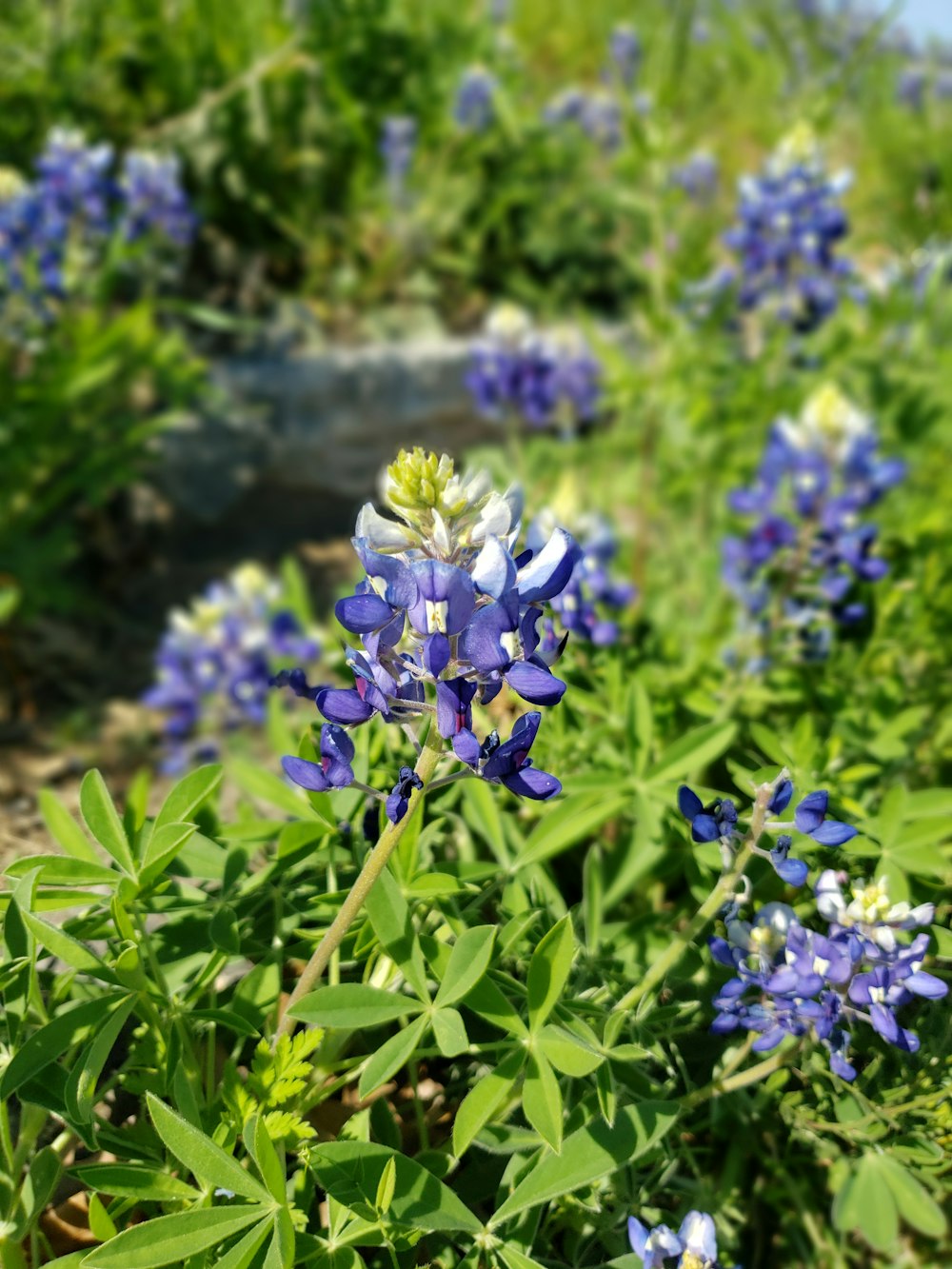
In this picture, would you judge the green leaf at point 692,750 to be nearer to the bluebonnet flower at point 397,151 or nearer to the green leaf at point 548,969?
the green leaf at point 548,969

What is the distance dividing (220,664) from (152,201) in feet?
6.05

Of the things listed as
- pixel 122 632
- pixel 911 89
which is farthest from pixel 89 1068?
pixel 911 89

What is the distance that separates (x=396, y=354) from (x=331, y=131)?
1.24 metres

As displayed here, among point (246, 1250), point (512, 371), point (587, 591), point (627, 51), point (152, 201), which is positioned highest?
point (627, 51)

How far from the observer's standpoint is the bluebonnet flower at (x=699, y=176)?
18.3 ft

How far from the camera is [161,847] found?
1.18m

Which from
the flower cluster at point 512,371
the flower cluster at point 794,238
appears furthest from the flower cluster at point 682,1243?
the flower cluster at point 794,238

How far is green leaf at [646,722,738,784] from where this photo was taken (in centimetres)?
159

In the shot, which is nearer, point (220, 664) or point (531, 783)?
point (531, 783)

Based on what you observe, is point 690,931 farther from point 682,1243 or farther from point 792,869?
point 682,1243

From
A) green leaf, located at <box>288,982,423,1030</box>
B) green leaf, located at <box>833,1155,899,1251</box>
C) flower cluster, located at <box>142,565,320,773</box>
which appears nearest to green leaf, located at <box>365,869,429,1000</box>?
green leaf, located at <box>288,982,423,1030</box>

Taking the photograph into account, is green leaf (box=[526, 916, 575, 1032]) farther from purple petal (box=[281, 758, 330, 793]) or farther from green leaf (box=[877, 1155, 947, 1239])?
green leaf (box=[877, 1155, 947, 1239])

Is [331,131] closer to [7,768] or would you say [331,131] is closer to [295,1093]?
[7,768]

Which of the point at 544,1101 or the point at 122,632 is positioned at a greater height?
the point at 122,632
